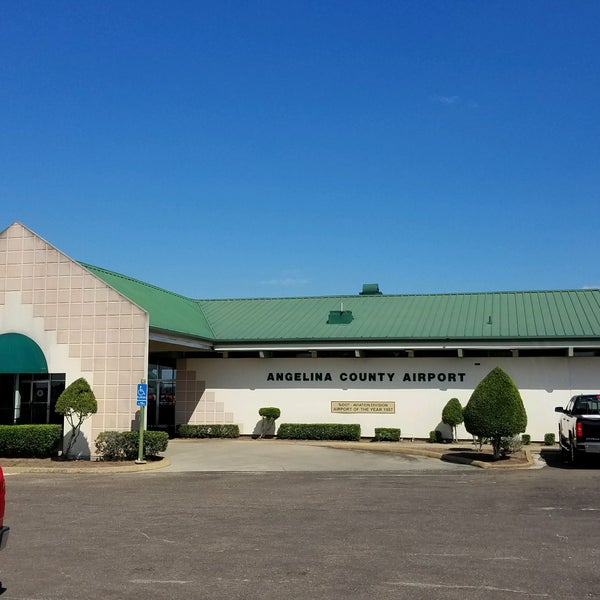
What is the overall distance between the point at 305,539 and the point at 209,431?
19.9 meters

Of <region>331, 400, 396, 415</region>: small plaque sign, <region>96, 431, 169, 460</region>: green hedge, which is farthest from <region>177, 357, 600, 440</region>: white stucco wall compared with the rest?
<region>96, 431, 169, 460</region>: green hedge

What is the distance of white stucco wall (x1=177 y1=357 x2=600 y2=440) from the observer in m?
26.8

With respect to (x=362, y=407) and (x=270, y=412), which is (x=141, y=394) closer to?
(x=270, y=412)

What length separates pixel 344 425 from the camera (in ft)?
92.1

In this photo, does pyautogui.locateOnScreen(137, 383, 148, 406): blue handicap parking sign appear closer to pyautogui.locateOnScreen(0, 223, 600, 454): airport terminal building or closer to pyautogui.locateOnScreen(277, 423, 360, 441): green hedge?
pyautogui.locateOnScreen(0, 223, 600, 454): airport terminal building

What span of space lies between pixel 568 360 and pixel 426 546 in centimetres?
1938

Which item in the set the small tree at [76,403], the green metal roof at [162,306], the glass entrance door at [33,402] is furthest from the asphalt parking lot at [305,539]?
the green metal roof at [162,306]

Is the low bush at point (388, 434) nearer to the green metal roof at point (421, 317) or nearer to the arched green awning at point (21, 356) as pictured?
the green metal roof at point (421, 317)

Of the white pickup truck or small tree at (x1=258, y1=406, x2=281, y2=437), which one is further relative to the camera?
small tree at (x1=258, y1=406, x2=281, y2=437)

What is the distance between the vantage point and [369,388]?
28.7m

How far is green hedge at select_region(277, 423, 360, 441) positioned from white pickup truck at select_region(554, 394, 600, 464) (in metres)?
8.87

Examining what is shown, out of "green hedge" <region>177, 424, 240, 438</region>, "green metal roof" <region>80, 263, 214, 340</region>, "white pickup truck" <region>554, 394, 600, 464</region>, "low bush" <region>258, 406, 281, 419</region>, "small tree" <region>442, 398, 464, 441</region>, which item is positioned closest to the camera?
"white pickup truck" <region>554, 394, 600, 464</region>

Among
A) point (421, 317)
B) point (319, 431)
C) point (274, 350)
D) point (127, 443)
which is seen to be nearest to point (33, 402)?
point (127, 443)

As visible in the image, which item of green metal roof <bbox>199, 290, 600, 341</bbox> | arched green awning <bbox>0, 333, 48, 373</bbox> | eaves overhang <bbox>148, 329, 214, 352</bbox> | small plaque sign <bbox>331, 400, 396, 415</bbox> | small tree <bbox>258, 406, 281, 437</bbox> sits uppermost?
green metal roof <bbox>199, 290, 600, 341</bbox>
